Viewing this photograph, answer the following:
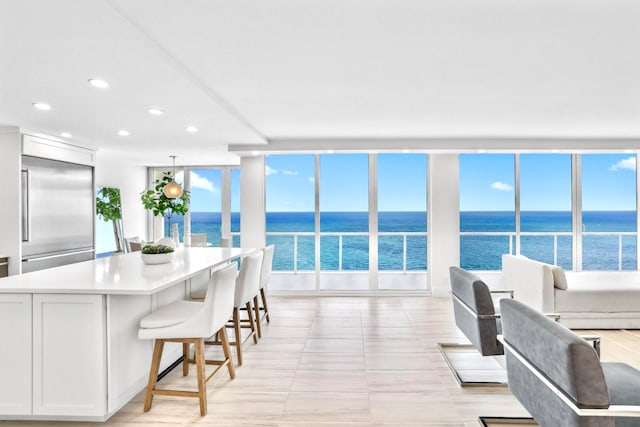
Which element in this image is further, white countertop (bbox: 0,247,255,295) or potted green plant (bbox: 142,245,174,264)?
potted green plant (bbox: 142,245,174,264)

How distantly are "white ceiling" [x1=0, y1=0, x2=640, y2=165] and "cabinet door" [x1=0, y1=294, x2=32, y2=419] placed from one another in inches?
59.7

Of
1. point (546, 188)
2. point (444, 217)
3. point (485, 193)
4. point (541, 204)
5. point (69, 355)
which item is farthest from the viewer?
point (485, 193)

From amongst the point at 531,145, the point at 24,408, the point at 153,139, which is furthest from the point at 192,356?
the point at 531,145

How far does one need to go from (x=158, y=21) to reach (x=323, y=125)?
292 cm

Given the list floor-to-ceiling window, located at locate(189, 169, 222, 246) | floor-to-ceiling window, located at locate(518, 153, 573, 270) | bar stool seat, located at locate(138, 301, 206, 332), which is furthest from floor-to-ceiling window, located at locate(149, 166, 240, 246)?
floor-to-ceiling window, located at locate(518, 153, 573, 270)

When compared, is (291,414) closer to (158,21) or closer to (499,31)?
(158,21)

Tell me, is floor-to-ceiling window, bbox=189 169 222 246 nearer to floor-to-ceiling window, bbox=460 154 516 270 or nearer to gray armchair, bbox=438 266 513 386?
gray armchair, bbox=438 266 513 386

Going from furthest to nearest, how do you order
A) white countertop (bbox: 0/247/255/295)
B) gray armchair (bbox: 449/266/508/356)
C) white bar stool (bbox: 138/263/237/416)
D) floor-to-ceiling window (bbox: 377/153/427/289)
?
floor-to-ceiling window (bbox: 377/153/427/289), gray armchair (bbox: 449/266/508/356), white bar stool (bbox: 138/263/237/416), white countertop (bbox: 0/247/255/295)

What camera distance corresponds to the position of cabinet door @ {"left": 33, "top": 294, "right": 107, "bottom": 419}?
8.05 feet

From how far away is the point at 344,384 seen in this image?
3.15 metres

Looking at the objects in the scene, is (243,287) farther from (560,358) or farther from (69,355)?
(560,358)

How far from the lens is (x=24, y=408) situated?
248cm

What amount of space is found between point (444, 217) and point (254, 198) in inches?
118

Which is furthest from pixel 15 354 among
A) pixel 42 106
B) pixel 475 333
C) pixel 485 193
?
pixel 485 193
